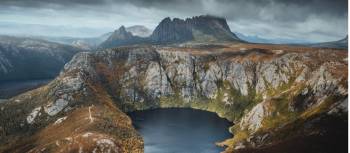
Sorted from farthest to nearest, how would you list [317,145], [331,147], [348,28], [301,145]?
[301,145]
[317,145]
[331,147]
[348,28]

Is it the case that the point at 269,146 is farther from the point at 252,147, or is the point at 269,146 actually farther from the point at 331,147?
the point at 331,147

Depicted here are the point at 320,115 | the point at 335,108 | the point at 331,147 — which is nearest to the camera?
the point at 331,147

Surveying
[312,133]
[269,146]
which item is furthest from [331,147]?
[269,146]

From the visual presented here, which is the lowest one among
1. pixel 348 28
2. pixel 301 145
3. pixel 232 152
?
pixel 232 152

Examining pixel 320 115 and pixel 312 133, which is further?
pixel 320 115

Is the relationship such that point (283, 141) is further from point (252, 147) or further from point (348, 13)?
point (348, 13)

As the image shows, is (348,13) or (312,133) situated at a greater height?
(348,13)

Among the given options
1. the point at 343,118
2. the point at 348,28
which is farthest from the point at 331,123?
the point at 348,28

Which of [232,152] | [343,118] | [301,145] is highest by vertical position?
[343,118]

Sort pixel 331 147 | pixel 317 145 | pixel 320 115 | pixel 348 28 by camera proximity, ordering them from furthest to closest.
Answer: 1. pixel 320 115
2. pixel 317 145
3. pixel 331 147
4. pixel 348 28
